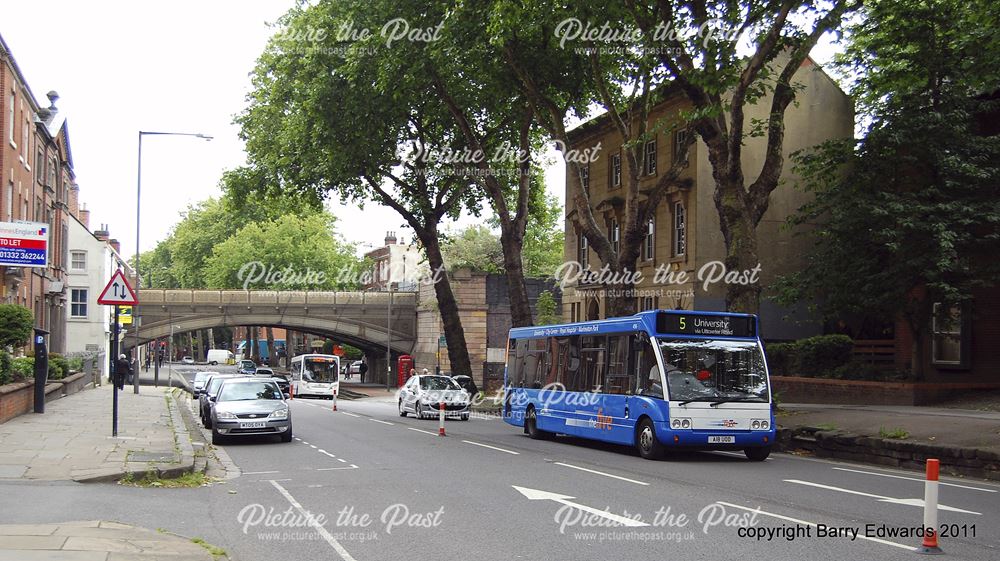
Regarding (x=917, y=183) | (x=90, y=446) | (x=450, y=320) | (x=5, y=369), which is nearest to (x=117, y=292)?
(x=90, y=446)

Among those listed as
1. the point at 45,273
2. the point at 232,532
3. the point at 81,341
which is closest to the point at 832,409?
the point at 232,532

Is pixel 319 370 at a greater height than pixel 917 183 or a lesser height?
lesser

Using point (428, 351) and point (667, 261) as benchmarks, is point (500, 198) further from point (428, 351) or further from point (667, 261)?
point (428, 351)

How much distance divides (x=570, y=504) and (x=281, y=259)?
7142 centimetres

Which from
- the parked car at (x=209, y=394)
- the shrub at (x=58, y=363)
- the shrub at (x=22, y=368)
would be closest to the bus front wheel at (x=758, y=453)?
the parked car at (x=209, y=394)

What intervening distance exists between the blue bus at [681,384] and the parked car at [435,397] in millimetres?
12122

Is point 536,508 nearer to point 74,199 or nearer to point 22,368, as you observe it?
point 22,368

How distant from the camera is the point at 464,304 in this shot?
2302 inches

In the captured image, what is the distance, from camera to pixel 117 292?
1880 cm

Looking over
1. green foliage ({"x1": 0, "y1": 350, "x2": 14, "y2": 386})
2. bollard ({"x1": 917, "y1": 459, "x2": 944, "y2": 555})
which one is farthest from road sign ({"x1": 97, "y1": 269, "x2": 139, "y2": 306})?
bollard ({"x1": 917, "y1": 459, "x2": 944, "y2": 555})

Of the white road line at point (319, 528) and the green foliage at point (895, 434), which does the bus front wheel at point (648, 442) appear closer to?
the green foliage at point (895, 434)

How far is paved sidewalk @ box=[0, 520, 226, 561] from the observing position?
25.8 ft

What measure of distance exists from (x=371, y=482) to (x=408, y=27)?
57.4 ft

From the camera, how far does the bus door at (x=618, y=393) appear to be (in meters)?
18.7
